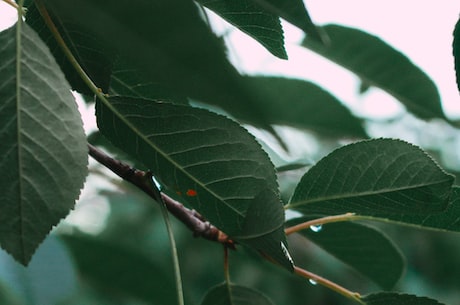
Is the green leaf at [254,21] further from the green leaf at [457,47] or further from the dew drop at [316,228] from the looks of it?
the dew drop at [316,228]

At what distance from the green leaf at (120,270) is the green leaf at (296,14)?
62 cm

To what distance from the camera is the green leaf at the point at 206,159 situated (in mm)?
559

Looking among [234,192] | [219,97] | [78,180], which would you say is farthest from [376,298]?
[219,97]

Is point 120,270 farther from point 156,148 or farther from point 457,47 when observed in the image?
point 457,47

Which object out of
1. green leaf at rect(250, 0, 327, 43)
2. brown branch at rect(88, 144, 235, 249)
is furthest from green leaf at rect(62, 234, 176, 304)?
green leaf at rect(250, 0, 327, 43)

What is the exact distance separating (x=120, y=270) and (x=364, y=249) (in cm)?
32

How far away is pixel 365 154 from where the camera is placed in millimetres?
650

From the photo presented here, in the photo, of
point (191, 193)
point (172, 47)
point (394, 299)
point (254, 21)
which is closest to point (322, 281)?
point (394, 299)

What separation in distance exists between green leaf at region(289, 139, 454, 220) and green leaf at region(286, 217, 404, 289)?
0.42 feet

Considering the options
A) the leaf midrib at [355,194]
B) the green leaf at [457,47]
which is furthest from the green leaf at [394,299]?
the green leaf at [457,47]

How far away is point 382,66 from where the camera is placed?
0.95 m

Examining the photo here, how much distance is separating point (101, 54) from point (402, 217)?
33 cm

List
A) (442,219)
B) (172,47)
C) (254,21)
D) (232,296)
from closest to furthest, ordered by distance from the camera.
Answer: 1. (172,47)
2. (254,21)
3. (442,219)
4. (232,296)

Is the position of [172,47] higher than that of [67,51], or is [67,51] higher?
[67,51]
